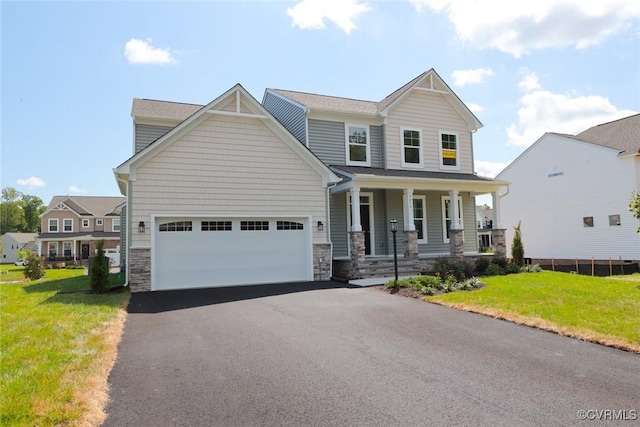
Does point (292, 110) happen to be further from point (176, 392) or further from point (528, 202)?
point (528, 202)

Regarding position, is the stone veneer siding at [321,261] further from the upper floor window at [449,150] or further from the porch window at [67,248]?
the porch window at [67,248]

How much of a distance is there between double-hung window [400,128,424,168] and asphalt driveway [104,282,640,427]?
10527 millimetres

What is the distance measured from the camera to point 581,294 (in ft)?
32.5

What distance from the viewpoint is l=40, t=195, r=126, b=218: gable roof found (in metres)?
46.2

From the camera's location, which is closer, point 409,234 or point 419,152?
point 409,234

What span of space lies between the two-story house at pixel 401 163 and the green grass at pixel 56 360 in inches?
345

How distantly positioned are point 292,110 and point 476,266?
9525mm

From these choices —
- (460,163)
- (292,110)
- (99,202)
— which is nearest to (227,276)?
(292,110)

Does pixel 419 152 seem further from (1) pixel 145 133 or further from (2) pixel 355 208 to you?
(1) pixel 145 133

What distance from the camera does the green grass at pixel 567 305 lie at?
6.76 metres

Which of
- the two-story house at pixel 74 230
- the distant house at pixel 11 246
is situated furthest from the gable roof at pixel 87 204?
the distant house at pixel 11 246

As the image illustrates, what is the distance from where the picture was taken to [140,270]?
12031 mm

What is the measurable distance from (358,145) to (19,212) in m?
86.6

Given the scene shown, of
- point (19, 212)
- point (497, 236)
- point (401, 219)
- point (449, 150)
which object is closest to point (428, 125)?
point (449, 150)
